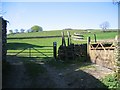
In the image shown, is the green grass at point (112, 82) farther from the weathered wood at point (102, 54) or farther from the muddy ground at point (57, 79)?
the weathered wood at point (102, 54)

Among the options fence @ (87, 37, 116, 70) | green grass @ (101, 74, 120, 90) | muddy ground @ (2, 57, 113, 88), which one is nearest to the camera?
green grass @ (101, 74, 120, 90)

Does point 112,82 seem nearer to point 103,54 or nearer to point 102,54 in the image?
point 103,54

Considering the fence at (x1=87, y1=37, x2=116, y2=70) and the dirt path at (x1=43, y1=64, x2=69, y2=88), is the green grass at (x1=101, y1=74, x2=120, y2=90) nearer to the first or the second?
the fence at (x1=87, y1=37, x2=116, y2=70)

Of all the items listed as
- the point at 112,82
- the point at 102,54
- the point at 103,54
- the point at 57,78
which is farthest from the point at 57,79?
the point at 102,54

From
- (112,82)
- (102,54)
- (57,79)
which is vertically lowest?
(57,79)

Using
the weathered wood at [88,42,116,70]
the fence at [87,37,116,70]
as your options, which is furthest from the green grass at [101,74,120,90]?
the weathered wood at [88,42,116,70]

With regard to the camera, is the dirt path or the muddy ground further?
the dirt path

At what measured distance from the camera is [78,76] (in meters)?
14.4

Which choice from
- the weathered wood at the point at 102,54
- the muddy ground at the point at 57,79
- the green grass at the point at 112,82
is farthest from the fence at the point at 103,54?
the green grass at the point at 112,82

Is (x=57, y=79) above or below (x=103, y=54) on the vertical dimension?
below

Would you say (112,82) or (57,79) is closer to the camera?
(112,82)

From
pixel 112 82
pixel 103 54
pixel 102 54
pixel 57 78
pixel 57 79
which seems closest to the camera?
pixel 112 82

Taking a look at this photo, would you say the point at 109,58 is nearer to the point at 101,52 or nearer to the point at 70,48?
the point at 101,52

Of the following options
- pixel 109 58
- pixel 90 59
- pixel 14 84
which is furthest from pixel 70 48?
pixel 14 84
